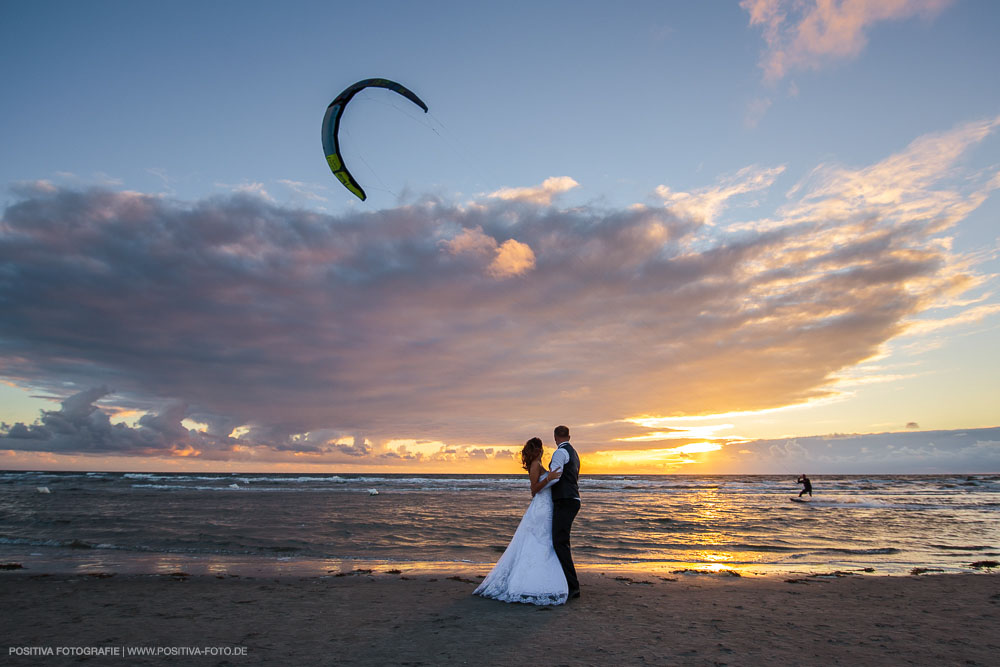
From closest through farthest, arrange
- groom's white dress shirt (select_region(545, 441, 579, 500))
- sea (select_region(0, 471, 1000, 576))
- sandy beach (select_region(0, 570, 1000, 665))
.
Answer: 1. sandy beach (select_region(0, 570, 1000, 665))
2. groom's white dress shirt (select_region(545, 441, 579, 500))
3. sea (select_region(0, 471, 1000, 576))

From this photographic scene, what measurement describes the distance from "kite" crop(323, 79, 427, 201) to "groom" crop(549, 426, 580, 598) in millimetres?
7809

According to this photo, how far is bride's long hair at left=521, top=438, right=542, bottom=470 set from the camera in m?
8.02

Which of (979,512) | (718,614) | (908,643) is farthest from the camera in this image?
(979,512)

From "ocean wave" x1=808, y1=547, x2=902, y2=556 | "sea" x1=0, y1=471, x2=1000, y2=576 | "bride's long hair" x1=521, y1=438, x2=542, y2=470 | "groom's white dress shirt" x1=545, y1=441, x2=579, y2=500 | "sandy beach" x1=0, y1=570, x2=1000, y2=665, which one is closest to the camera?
"sandy beach" x1=0, y1=570, x2=1000, y2=665

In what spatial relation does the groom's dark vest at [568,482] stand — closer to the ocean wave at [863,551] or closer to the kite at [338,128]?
the kite at [338,128]

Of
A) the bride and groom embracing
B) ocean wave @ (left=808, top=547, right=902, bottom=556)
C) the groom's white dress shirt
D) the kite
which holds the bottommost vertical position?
ocean wave @ (left=808, top=547, right=902, bottom=556)

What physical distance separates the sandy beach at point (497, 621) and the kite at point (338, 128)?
8.49 m

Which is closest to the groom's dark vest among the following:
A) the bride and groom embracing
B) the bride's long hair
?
the bride and groom embracing

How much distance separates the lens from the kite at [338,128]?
1264 centimetres

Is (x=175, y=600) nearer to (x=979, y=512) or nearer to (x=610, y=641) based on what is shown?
(x=610, y=641)

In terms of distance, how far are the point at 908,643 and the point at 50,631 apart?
32.1 feet

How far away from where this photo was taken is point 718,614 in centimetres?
720

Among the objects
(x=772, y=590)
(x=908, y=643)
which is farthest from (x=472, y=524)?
(x=908, y=643)

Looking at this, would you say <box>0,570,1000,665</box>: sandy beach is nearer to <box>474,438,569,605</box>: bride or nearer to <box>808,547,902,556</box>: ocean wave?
<box>474,438,569,605</box>: bride
